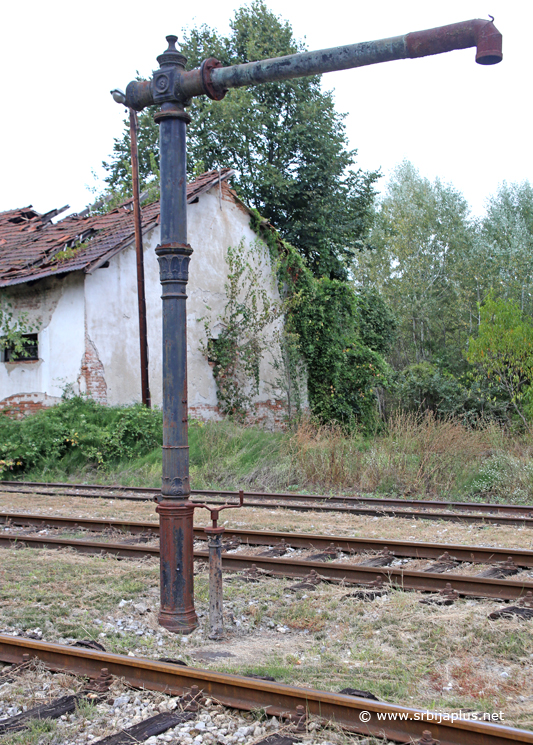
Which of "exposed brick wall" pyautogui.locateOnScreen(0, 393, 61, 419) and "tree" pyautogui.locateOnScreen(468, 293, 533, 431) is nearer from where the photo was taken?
"exposed brick wall" pyautogui.locateOnScreen(0, 393, 61, 419)

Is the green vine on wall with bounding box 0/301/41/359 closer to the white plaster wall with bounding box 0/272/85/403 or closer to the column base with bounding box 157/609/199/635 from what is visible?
the white plaster wall with bounding box 0/272/85/403

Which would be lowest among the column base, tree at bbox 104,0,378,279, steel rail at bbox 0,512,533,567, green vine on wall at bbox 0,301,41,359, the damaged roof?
steel rail at bbox 0,512,533,567

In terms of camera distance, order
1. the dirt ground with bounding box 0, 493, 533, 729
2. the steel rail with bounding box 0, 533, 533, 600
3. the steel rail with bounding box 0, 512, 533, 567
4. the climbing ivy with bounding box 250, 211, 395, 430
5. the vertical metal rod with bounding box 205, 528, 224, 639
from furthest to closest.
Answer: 1. the climbing ivy with bounding box 250, 211, 395, 430
2. the steel rail with bounding box 0, 512, 533, 567
3. the steel rail with bounding box 0, 533, 533, 600
4. the vertical metal rod with bounding box 205, 528, 224, 639
5. the dirt ground with bounding box 0, 493, 533, 729

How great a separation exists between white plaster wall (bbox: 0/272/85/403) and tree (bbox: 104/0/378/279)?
13221 mm

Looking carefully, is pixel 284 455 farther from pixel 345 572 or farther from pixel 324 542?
pixel 345 572

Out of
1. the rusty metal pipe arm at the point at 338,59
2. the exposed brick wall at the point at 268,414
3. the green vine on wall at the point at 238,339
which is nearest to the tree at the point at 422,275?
the exposed brick wall at the point at 268,414

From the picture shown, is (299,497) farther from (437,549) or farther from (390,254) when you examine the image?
(390,254)

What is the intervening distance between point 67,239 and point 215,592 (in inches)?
610

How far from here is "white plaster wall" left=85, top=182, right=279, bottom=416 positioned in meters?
17.4

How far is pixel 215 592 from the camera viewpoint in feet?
16.3

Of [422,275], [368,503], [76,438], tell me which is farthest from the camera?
[422,275]

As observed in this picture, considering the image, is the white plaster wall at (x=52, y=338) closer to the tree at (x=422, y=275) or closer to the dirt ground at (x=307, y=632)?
the dirt ground at (x=307, y=632)

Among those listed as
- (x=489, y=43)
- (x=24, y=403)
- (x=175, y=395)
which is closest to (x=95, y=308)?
(x=24, y=403)

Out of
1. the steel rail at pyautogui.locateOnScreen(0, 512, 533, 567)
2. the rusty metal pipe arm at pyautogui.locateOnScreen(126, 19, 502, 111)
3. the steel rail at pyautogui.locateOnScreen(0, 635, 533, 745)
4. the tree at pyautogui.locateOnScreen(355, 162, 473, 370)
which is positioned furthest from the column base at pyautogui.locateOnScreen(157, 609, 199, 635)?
the tree at pyautogui.locateOnScreen(355, 162, 473, 370)
